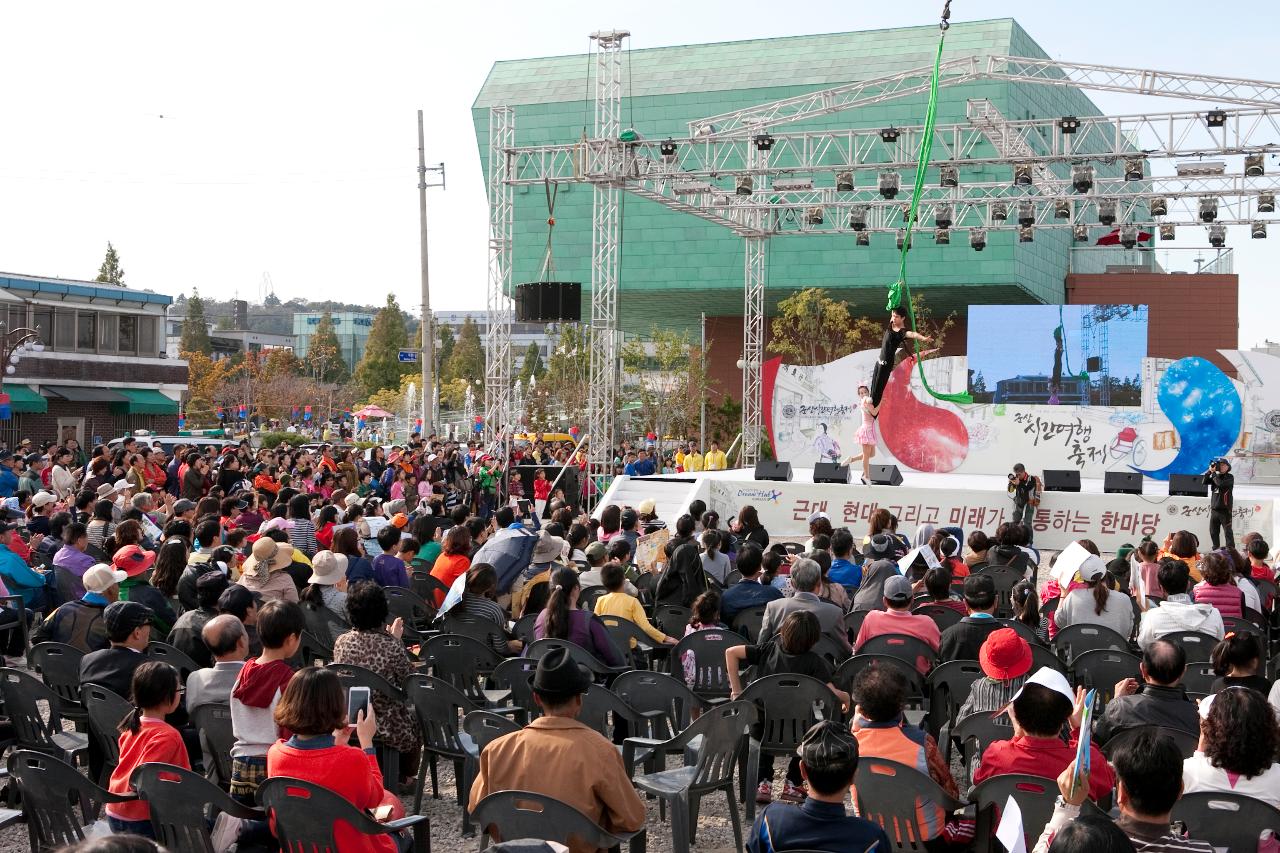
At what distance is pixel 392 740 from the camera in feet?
19.0

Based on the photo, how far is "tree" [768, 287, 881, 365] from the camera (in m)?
37.1

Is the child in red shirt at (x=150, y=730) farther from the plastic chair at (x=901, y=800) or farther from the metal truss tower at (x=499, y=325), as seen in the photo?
the metal truss tower at (x=499, y=325)

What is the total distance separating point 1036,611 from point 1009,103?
105 feet

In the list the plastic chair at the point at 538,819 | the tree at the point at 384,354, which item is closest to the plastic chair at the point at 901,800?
the plastic chair at the point at 538,819

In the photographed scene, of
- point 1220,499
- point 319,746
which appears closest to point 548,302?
point 1220,499

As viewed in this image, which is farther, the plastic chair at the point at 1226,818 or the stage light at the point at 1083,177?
the stage light at the point at 1083,177

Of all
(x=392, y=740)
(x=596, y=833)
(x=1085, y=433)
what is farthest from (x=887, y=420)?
(x=596, y=833)

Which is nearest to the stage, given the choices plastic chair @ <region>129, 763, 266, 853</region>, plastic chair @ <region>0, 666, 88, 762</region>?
plastic chair @ <region>0, 666, 88, 762</region>

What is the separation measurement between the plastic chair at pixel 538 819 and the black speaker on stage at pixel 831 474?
16086 millimetres

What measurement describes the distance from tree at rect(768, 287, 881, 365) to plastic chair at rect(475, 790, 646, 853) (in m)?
33.0

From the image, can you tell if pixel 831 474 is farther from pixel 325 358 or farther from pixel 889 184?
pixel 325 358

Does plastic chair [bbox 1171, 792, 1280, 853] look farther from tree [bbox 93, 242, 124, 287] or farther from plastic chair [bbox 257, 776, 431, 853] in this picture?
tree [bbox 93, 242, 124, 287]

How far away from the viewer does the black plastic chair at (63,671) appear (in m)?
6.47

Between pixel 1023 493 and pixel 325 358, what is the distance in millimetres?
65012
